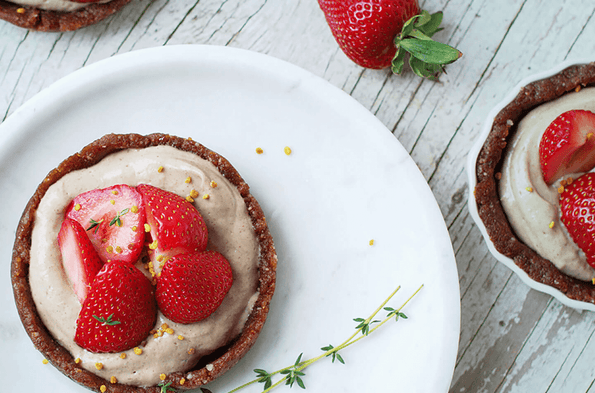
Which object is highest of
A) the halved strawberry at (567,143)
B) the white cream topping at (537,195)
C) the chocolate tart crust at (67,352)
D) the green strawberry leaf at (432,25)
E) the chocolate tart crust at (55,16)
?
the green strawberry leaf at (432,25)

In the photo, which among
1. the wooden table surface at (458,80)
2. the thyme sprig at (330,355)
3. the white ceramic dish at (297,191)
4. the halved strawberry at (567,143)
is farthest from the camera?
the wooden table surface at (458,80)

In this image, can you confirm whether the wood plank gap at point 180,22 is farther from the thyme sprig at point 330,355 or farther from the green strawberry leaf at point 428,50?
the thyme sprig at point 330,355

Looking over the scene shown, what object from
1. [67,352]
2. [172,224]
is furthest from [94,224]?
[67,352]

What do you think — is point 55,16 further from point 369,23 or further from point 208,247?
point 369,23

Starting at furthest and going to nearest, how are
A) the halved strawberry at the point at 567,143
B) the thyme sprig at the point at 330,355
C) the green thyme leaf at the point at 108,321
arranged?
the thyme sprig at the point at 330,355 < the halved strawberry at the point at 567,143 < the green thyme leaf at the point at 108,321

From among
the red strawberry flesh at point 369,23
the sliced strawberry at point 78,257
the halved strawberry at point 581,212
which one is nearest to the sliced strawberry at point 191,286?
the sliced strawberry at point 78,257

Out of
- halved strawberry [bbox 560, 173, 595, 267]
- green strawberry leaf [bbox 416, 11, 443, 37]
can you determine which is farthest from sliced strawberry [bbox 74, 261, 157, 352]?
halved strawberry [bbox 560, 173, 595, 267]

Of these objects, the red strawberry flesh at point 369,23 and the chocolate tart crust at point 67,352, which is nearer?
the chocolate tart crust at point 67,352

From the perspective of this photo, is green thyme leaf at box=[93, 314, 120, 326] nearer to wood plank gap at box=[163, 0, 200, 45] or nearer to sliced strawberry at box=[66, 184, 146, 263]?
sliced strawberry at box=[66, 184, 146, 263]
